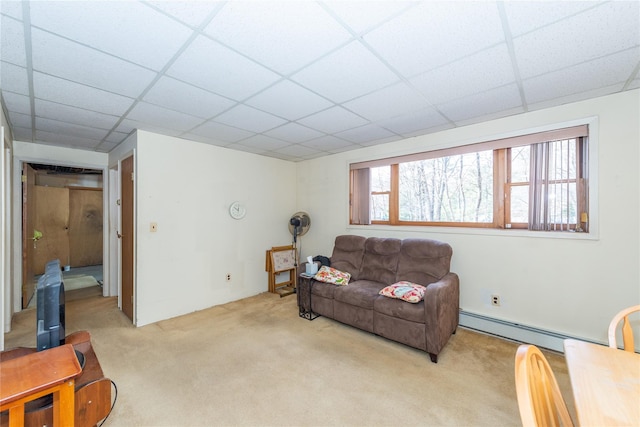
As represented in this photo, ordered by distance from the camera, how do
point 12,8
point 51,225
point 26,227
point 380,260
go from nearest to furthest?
point 12,8 → point 380,260 → point 26,227 → point 51,225

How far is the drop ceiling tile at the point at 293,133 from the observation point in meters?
3.04

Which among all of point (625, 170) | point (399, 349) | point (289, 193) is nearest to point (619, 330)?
point (625, 170)

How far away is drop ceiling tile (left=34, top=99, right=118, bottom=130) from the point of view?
2.39 meters

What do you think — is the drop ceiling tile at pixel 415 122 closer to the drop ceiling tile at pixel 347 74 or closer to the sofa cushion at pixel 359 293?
the drop ceiling tile at pixel 347 74

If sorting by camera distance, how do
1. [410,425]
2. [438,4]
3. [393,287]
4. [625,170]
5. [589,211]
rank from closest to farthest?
[438,4], [410,425], [625,170], [589,211], [393,287]

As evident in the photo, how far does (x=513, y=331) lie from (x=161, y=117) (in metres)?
4.21

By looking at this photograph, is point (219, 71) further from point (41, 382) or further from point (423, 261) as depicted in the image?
point (423, 261)

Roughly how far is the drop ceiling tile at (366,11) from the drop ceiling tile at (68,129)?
317cm

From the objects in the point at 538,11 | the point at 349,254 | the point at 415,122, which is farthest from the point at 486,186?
the point at 538,11

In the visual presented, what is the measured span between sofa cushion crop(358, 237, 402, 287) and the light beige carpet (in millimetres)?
700

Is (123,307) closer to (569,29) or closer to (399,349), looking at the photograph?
(399,349)

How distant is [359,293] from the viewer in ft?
9.53

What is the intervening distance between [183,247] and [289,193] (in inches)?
80.5

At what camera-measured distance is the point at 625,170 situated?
2211 mm
